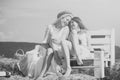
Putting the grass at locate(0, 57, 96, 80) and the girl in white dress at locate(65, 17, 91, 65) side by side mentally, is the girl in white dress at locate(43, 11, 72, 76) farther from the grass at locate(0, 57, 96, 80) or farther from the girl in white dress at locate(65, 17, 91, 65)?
the grass at locate(0, 57, 96, 80)

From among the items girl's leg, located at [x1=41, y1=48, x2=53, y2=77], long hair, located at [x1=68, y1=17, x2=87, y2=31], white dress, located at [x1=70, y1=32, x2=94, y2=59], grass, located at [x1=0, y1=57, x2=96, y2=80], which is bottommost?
grass, located at [x1=0, y1=57, x2=96, y2=80]

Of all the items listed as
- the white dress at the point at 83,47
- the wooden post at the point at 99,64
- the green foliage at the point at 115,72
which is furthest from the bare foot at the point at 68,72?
the green foliage at the point at 115,72

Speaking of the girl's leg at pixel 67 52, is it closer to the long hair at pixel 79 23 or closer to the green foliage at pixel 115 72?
the long hair at pixel 79 23

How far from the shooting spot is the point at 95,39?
542 centimetres

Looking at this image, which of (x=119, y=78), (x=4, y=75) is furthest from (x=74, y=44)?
(x=4, y=75)

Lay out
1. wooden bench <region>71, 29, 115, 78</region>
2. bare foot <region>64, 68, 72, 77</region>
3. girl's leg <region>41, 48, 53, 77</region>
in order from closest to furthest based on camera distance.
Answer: bare foot <region>64, 68, 72, 77</region>
girl's leg <region>41, 48, 53, 77</region>
wooden bench <region>71, 29, 115, 78</region>

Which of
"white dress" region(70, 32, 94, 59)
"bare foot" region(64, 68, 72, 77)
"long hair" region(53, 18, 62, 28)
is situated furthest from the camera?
"long hair" region(53, 18, 62, 28)

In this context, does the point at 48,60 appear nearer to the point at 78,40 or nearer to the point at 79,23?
the point at 78,40

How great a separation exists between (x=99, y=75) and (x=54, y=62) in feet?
2.32

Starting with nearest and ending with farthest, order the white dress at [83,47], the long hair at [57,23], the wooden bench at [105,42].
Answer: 1. the white dress at [83,47]
2. the long hair at [57,23]
3. the wooden bench at [105,42]

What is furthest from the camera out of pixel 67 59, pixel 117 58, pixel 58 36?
pixel 117 58

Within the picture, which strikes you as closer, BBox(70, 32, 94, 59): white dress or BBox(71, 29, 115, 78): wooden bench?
BBox(70, 32, 94, 59): white dress

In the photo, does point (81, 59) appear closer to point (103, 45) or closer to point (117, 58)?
point (103, 45)

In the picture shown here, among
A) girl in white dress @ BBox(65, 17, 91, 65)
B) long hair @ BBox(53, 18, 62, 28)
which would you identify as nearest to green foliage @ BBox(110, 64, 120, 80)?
girl in white dress @ BBox(65, 17, 91, 65)
